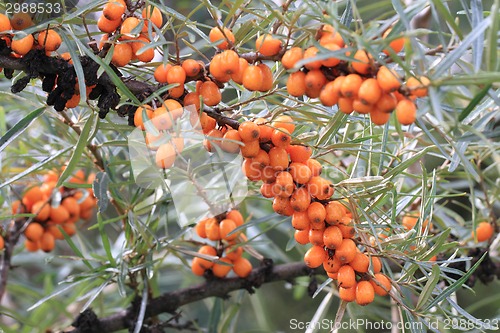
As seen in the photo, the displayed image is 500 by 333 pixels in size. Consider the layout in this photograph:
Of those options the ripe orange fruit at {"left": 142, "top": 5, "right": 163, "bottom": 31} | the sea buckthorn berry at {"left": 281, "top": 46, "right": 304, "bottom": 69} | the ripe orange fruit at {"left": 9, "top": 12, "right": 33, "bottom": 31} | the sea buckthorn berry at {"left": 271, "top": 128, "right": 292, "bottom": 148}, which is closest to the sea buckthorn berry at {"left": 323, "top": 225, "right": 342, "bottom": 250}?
the sea buckthorn berry at {"left": 271, "top": 128, "right": 292, "bottom": 148}

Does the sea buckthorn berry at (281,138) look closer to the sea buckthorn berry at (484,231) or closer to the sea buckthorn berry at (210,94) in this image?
the sea buckthorn berry at (210,94)

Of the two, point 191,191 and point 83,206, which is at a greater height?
point 191,191

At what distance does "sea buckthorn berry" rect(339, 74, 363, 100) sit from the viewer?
0.56 m

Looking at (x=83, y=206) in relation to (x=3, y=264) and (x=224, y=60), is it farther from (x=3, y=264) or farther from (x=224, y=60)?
(x=224, y=60)

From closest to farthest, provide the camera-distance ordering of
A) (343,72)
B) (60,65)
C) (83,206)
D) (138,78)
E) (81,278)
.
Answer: (343,72) → (60,65) → (138,78) → (81,278) → (83,206)

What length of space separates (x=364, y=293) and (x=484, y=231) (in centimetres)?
49

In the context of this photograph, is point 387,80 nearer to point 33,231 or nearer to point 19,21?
point 19,21

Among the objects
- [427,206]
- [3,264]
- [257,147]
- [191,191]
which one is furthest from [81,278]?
[427,206]

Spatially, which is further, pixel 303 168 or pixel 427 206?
pixel 427 206

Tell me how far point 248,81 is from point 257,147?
97 mm

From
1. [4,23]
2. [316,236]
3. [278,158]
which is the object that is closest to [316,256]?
[316,236]

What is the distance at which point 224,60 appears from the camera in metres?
0.64

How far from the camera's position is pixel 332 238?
2.34 feet

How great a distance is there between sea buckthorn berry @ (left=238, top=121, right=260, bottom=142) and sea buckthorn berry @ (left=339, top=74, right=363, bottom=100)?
14 centimetres
